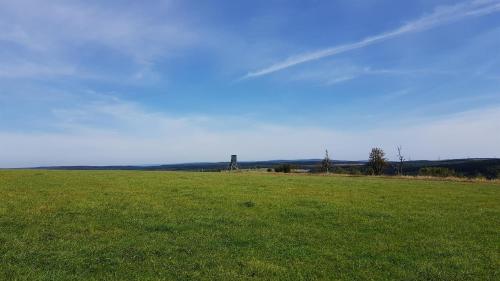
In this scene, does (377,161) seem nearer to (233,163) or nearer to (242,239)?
(233,163)

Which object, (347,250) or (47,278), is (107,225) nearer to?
(47,278)

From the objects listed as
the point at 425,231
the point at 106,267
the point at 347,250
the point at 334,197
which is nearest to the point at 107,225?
the point at 106,267

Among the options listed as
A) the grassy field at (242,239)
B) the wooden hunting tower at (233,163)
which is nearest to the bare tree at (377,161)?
the wooden hunting tower at (233,163)

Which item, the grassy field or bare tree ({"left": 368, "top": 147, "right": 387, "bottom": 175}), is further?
bare tree ({"left": 368, "top": 147, "right": 387, "bottom": 175})

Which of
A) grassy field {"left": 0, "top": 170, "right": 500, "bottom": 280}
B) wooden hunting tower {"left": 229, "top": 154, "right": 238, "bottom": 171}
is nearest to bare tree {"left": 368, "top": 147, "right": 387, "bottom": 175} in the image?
wooden hunting tower {"left": 229, "top": 154, "right": 238, "bottom": 171}

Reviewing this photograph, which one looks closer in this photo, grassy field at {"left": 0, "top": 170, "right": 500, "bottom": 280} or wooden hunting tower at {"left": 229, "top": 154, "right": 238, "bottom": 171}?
grassy field at {"left": 0, "top": 170, "right": 500, "bottom": 280}

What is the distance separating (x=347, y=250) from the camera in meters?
13.5

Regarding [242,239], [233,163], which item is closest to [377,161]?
[233,163]

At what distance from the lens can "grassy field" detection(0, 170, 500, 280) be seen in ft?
36.6

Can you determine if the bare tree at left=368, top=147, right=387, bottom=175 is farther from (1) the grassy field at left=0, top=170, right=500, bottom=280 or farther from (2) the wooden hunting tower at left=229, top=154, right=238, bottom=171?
(1) the grassy field at left=0, top=170, right=500, bottom=280

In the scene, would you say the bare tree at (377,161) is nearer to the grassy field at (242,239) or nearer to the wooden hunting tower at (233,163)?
the wooden hunting tower at (233,163)

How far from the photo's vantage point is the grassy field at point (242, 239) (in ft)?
36.6

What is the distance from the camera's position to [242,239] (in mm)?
14664

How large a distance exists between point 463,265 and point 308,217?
820cm
